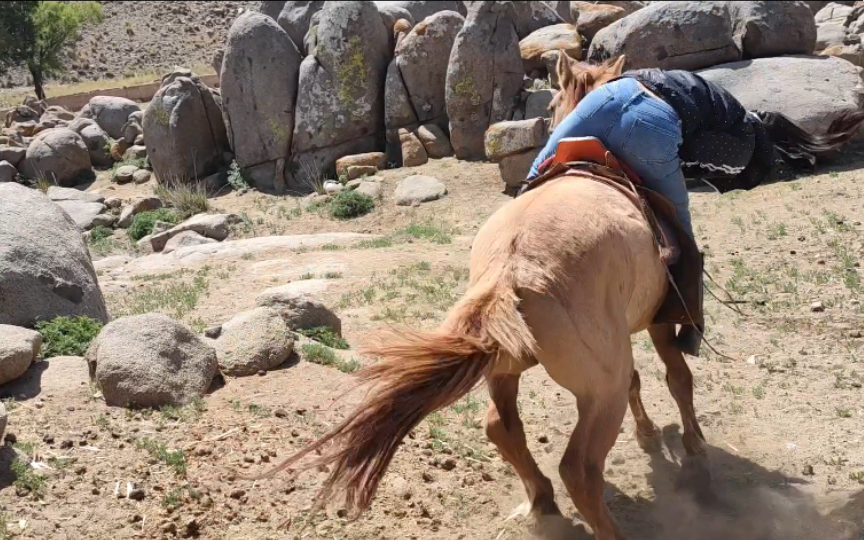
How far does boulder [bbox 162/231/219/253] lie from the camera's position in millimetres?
11883

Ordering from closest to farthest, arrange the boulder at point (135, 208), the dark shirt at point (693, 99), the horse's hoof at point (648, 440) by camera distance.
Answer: the dark shirt at point (693, 99) < the horse's hoof at point (648, 440) < the boulder at point (135, 208)

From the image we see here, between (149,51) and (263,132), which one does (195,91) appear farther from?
(149,51)

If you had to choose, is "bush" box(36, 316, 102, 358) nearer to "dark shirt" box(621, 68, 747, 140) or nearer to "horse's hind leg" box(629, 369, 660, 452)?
"horse's hind leg" box(629, 369, 660, 452)

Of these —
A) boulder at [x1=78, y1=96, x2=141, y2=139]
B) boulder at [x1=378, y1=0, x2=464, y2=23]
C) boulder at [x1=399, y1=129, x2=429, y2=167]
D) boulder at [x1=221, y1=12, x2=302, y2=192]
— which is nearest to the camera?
boulder at [x1=399, y1=129, x2=429, y2=167]

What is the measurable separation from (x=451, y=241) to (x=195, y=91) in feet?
27.2

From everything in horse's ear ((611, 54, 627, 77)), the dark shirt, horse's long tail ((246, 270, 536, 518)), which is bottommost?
horse's long tail ((246, 270, 536, 518))

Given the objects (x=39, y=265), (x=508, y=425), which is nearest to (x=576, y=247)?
(x=508, y=425)

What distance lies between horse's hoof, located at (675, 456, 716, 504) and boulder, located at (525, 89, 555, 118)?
939 centimetres

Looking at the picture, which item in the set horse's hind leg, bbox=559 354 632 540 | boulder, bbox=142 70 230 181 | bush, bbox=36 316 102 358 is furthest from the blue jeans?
boulder, bbox=142 70 230 181

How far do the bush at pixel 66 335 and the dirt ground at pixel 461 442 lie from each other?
228mm

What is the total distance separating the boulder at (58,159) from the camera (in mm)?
17562

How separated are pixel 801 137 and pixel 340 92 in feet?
37.0

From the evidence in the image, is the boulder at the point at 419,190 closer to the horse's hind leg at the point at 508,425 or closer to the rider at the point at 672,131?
the rider at the point at 672,131

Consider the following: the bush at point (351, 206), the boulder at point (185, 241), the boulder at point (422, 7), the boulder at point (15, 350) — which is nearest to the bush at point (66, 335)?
the boulder at point (15, 350)
